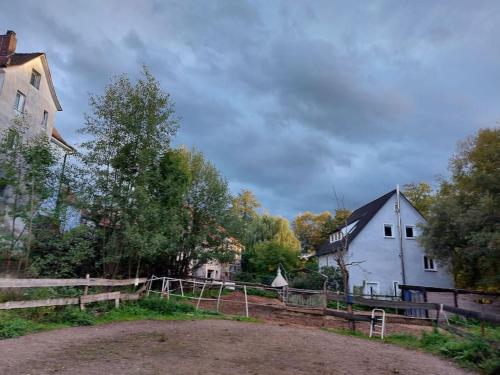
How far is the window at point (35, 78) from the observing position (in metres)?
24.9

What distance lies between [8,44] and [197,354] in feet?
79.2

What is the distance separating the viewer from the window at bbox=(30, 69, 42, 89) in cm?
2492

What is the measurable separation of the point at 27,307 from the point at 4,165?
6.83 metres

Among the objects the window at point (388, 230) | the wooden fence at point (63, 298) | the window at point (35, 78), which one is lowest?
the wooden fence at point (63, 298)

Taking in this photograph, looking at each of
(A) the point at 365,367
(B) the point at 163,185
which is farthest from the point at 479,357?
(B) the point at 163,185

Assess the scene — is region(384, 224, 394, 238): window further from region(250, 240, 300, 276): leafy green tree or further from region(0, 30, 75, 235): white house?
region(0, 30, 75, 235): white house

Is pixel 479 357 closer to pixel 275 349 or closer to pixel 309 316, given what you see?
pixel 275 349

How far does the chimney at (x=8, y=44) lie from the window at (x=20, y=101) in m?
2.37

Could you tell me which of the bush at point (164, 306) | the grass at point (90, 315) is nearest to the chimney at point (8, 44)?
the bush at point (164, 306)

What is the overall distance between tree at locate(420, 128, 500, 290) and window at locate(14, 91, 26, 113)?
26682 mm

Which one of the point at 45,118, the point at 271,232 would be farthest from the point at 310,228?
the point at 45,118

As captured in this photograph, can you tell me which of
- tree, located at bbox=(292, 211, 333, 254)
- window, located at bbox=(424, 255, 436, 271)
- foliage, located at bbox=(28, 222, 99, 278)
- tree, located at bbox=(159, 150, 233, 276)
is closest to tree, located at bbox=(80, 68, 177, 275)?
foliage, located at bbox=(28, 222, 99, 278)

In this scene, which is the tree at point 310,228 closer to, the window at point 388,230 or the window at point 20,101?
the window at point 388,230

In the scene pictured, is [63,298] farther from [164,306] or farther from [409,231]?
[409,231]
